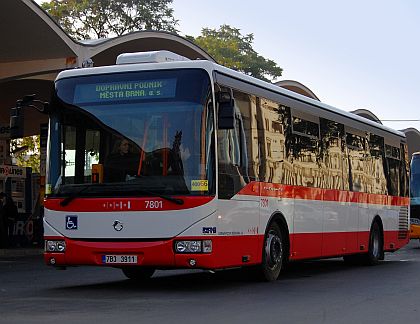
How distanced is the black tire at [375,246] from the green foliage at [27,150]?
28866 mm

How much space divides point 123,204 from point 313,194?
4556 mm

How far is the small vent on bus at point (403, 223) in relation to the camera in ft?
69.8

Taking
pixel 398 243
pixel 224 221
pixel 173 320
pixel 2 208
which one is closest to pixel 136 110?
pixel 224 221

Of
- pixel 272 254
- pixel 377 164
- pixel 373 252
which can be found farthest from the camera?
pixel 377 164

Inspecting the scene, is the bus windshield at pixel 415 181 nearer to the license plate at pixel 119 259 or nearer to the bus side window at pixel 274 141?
the bus side window at pixel 274 141

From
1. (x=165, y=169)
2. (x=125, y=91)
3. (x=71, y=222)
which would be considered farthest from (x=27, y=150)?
(x=165, y=169)

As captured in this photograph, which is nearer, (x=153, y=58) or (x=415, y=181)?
(x=153, y=58)

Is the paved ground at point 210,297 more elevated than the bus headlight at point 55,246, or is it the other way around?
the bus headlight at point 55,246

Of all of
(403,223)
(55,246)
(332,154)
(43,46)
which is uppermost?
(43,46)

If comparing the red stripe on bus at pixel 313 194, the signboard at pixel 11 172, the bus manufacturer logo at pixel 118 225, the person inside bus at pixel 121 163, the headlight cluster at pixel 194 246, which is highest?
the signboard at pixel 11 172

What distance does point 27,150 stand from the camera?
50719 millimetres

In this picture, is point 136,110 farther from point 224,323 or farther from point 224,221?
point 224,323

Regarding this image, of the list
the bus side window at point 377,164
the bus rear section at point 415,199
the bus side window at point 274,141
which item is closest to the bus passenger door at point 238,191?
the bus side window at point 274,141

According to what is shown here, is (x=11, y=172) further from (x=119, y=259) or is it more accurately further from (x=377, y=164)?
(x=119, y=259)
